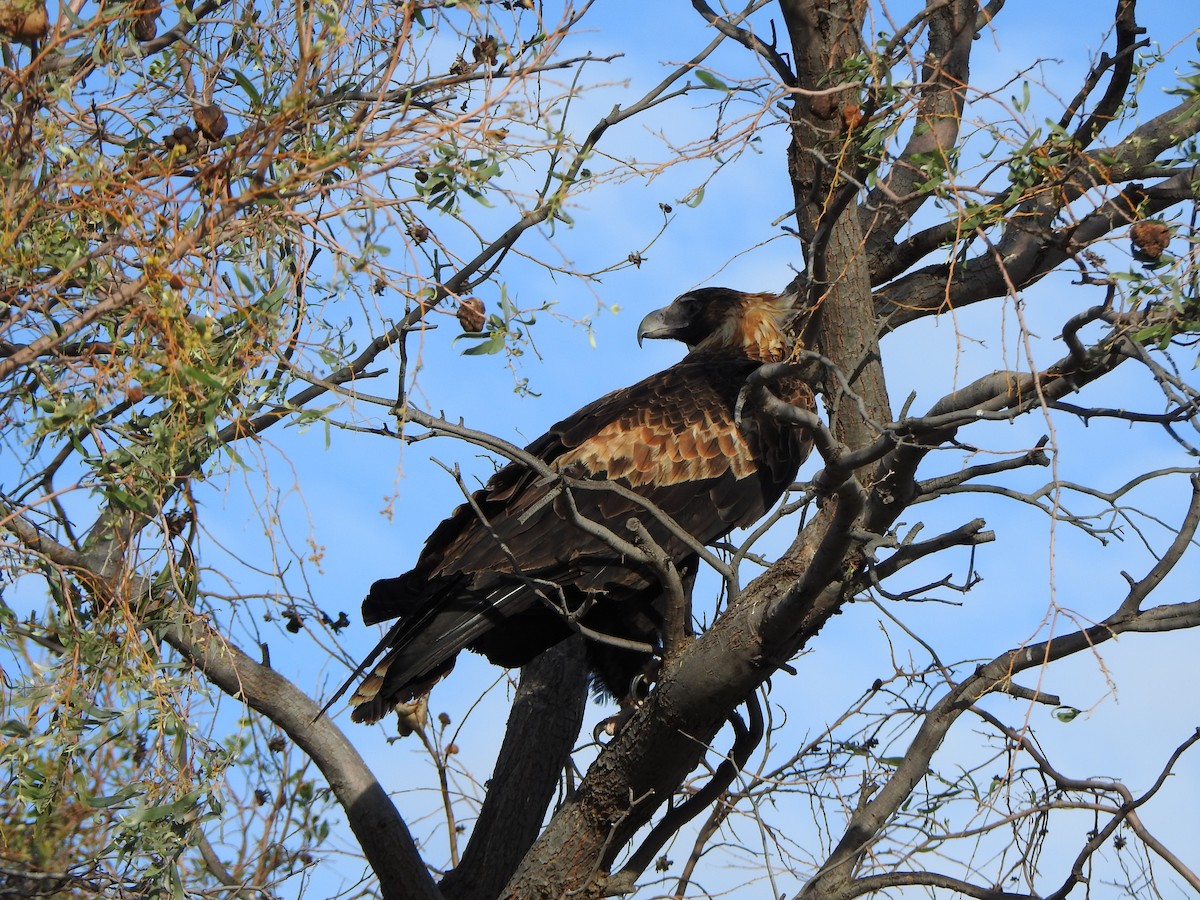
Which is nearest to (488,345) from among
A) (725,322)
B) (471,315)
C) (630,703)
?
(471,315)

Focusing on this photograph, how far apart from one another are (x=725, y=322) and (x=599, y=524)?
222 centimetres

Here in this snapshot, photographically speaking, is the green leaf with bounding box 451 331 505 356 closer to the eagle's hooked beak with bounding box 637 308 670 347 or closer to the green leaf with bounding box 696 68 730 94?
the green leaf with bounding box 696 68 730 94

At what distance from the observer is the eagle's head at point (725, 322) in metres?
6.41

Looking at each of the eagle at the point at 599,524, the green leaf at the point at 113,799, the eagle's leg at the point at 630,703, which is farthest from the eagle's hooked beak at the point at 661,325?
the green leaf at the point at 113,799

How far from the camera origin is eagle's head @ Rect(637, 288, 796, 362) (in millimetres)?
6414

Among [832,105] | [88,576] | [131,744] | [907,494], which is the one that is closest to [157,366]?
[88,576]

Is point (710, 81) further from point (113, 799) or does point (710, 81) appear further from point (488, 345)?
point (113, 799)

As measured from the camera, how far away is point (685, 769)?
425 cm

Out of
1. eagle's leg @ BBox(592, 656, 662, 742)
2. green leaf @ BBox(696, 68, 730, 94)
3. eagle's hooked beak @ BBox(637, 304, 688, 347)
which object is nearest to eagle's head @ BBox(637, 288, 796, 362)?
eagle's hooked beak @ BBox(637, 304, 688, 347)

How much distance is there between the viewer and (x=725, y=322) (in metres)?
6.63

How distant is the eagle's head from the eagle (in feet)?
1.45

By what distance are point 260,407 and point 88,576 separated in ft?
2.07

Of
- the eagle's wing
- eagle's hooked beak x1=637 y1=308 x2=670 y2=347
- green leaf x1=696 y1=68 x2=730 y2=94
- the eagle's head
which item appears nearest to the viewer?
green leaf x1=696 y1=68 x2=730 y2=94

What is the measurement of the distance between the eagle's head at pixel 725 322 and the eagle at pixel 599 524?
443 mm
